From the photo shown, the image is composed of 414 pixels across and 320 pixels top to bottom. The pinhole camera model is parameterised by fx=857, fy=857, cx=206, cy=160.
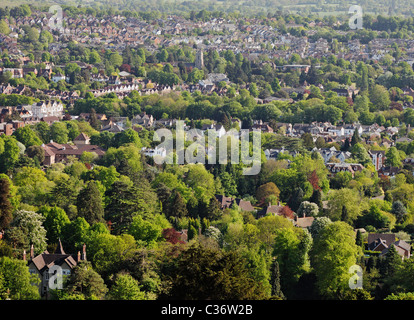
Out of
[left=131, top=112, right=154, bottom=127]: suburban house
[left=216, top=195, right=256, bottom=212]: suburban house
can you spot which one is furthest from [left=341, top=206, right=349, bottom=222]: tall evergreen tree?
[left=131, top=112, right=154, bottom=127]: suburban house

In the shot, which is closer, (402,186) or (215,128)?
(402,186)

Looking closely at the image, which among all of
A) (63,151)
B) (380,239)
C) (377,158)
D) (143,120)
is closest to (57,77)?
(143,120)

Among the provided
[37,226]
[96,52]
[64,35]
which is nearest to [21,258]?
[37,226]

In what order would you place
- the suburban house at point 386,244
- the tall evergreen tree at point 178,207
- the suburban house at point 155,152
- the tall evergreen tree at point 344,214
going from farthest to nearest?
the suburban house at point 155,152 < the tall evergreen tree at point 344,214 < the tall evergreen tree at point 178,207 < the suburban house at point 386,244

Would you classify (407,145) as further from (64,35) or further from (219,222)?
(64,35)

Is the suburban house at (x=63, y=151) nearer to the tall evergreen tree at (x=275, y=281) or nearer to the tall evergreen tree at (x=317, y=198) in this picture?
the tall evergreen tree at (x=317, y=198)

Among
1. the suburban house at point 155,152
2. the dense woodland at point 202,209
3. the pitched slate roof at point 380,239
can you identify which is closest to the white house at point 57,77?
the dense woodland at point 202,209

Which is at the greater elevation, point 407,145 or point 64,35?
point 64,35
